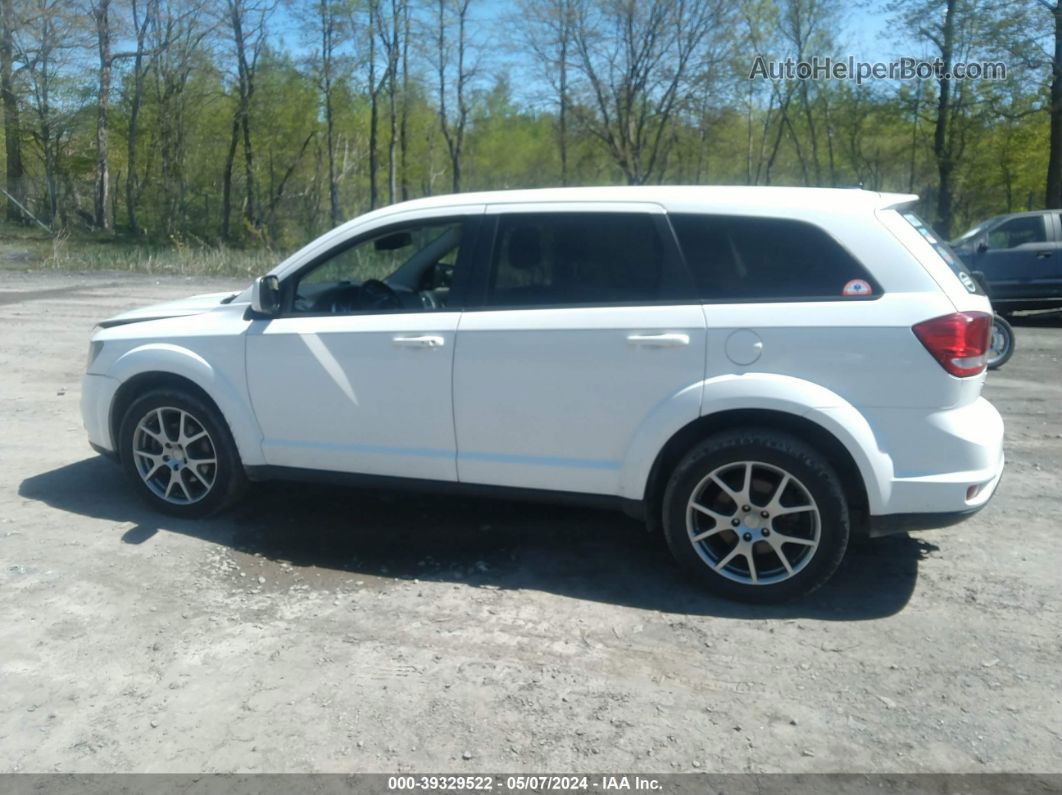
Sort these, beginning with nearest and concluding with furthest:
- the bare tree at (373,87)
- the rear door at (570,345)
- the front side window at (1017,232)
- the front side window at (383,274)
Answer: the rear door at (570,345), the front side window at (383,274), the front side window at (1017,232), the bare tree at (373,87)

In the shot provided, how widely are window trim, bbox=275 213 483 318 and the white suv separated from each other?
0.04ft

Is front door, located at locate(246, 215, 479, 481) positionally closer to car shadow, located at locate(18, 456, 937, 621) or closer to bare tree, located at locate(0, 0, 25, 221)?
car shadow, located at locate(18, 456, 937, 621)

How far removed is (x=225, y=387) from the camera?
5414 mm

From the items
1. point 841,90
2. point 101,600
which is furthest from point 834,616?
point 841,90

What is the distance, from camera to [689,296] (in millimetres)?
4629

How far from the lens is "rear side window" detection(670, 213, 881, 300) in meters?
4.46

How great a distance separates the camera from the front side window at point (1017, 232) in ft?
52.9

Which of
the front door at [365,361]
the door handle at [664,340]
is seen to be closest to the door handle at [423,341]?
the front door at [365,361]

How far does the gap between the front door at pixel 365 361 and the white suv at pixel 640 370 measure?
0.01 m

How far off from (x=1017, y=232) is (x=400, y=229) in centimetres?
1408

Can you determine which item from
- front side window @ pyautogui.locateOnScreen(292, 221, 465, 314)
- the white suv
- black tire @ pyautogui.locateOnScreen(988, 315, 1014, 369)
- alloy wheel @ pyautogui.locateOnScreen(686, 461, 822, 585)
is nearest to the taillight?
the white suv

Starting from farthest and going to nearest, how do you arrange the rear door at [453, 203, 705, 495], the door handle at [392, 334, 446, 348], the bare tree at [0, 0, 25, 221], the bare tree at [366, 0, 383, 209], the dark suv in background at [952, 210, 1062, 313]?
the bare tree at [366, 0, 383, 209], the bare tree at [0, 0, 25, 221], the dark suv in background at [952, 210, 1062, 313], the door handle at [392, 334, 446, 348], the rear door at [453, 203, 705, 495]

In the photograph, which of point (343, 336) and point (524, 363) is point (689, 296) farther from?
Answer: point (343, 336)

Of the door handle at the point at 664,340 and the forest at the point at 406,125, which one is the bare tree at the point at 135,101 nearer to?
the forest at the point at 406,125
